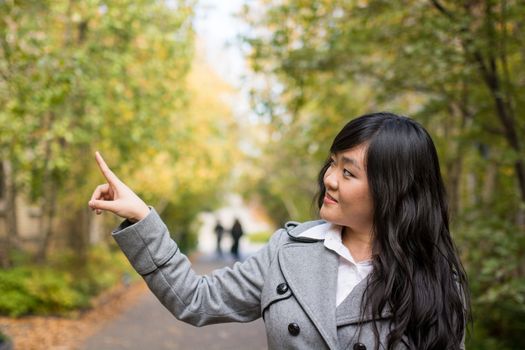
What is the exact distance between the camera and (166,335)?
9.78 meters

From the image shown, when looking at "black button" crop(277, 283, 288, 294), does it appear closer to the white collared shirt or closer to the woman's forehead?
the white collared shirt

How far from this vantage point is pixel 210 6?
10320 mm

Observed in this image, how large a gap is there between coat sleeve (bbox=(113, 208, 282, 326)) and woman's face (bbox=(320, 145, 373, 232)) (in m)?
0.29

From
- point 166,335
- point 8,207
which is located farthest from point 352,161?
point 8,207

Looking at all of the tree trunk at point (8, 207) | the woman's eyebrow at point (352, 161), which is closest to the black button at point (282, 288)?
the woman's eyebrow at point (352, 161)

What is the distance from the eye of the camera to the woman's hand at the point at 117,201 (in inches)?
71.5

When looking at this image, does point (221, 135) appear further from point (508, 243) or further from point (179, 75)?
point (508, 243)

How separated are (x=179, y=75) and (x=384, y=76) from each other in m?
5.65

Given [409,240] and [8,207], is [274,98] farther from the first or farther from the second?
[409,240]

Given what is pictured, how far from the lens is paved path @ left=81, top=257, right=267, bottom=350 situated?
8996 millimetres

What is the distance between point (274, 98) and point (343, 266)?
702 centimetres

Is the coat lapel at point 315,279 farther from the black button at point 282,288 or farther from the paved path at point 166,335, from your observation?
the paved path at point 166,335

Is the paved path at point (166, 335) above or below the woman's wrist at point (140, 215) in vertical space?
below

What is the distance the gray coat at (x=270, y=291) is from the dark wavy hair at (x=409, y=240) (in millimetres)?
80
